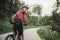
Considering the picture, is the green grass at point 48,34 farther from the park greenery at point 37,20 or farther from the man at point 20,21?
the man at point 20,21

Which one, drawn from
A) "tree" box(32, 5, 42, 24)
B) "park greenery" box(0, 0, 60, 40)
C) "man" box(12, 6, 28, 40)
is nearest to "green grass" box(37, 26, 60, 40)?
"park greenery" box(0, 0, 60, 40)

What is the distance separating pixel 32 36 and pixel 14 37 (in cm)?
73

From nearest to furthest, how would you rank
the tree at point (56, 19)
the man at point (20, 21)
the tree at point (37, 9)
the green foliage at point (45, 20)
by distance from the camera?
1. the man at point (20, 21)
2. the green foliage at point (45, 20)
3. the tree at point (37, 9)
4. the tree at point (56, 19)

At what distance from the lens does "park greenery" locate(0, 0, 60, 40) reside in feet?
15.0

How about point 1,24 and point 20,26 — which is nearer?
point 20,26

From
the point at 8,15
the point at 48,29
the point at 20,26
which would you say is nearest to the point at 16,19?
the point at 20,26

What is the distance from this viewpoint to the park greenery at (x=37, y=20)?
4.59 meters

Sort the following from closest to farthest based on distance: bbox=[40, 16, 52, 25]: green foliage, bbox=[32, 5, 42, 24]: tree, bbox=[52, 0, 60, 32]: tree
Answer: bbox=[40, 16, 52, 25]: green foliage, bbox=[32, 5, 42, 24]: tree, bbox=[52, 0, 60, 32]: tree

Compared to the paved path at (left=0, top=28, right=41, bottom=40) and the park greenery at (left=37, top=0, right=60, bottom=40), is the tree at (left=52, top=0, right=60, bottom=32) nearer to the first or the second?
the park greenery at (left=37, top=0, right=60, bottom=40)

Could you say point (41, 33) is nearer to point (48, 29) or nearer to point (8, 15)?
point (48, 29)

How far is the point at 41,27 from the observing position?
4648mm

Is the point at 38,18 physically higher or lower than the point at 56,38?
higher

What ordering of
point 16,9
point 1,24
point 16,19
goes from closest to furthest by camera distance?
point 16,19, point 16,9, point 1,24

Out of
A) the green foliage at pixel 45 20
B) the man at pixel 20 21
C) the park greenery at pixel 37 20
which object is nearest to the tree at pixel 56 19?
the park greenery at pixel 37 20
